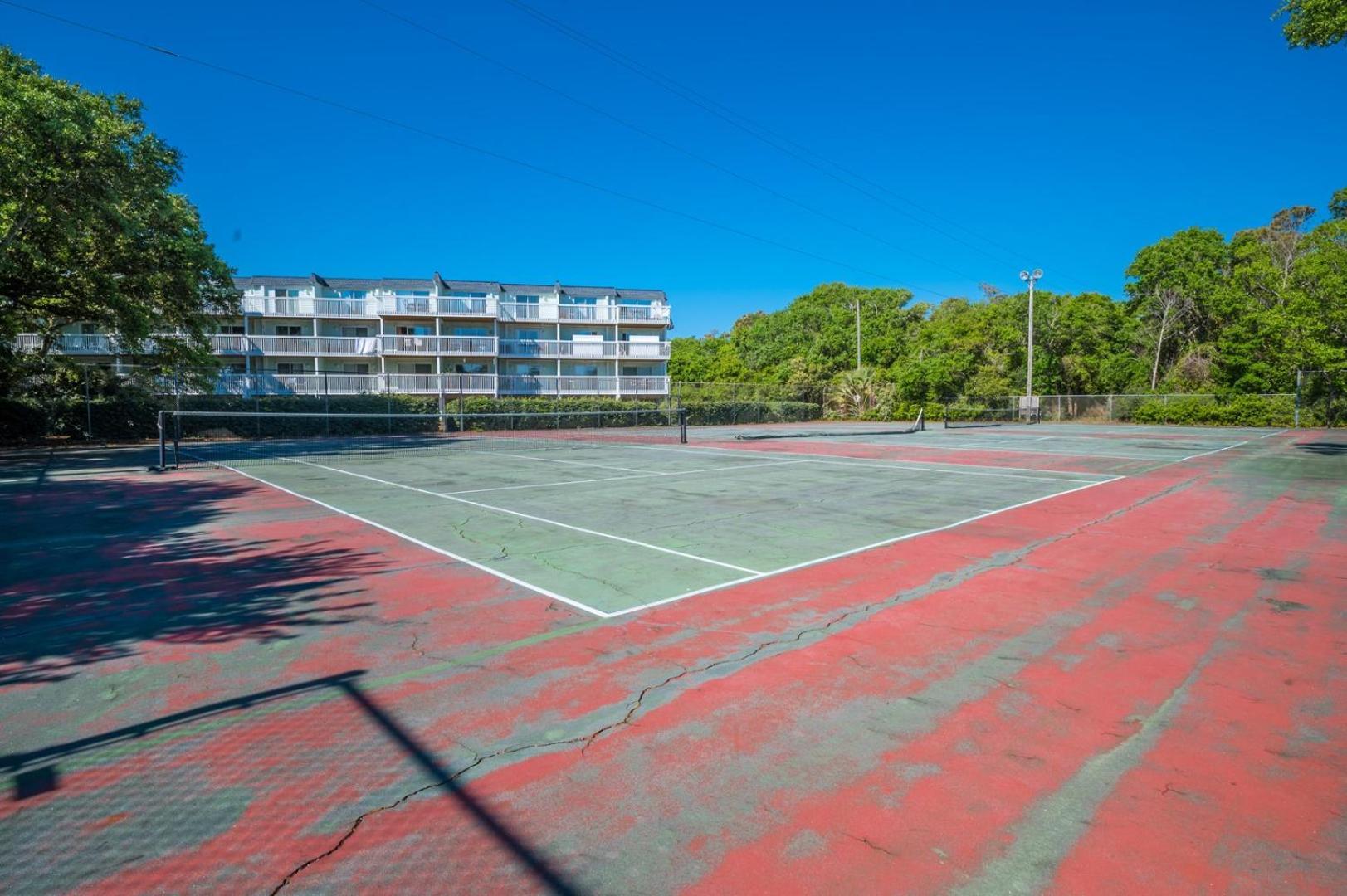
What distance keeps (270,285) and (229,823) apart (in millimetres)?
57996

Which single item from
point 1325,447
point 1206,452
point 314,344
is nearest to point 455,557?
point 1206,452

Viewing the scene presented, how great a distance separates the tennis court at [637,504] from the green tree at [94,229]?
5144 mm

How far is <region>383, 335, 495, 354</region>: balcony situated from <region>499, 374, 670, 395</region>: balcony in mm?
3146

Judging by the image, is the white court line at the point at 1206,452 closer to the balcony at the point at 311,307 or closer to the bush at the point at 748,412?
the bush at the point at 748,412

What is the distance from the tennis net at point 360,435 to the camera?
942 inches

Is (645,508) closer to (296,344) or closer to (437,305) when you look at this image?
(437,305)

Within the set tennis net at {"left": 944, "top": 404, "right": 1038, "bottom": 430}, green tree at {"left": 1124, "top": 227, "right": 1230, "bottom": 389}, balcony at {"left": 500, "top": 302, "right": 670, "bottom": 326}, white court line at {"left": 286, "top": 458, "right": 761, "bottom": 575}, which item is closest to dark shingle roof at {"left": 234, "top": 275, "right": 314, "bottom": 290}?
balcony at {"left": 500, "top": 302, "right": 670, "bottom": 326}

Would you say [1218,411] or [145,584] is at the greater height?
[1218,411]

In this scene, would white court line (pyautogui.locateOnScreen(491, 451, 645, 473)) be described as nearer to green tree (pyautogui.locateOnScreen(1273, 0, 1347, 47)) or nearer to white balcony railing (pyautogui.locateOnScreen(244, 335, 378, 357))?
green tree (pyautogui.locateOnScreen(1273, 0, 1347, 47))

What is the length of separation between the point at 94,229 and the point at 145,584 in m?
18.1

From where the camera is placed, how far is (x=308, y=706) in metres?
4.06

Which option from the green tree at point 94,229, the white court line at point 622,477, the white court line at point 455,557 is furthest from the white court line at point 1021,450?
the green tree at point 94,229

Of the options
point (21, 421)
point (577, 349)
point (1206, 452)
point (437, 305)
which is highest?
point (437, 305)

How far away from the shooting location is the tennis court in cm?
736
